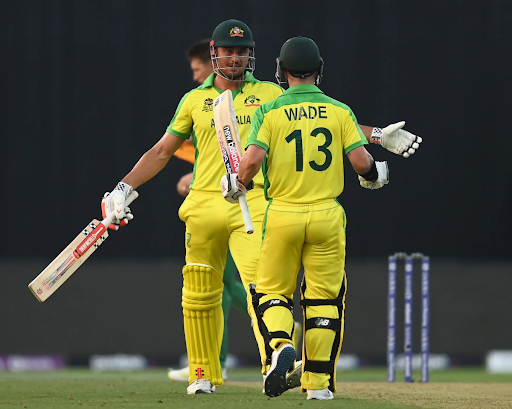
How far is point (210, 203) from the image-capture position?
431cm

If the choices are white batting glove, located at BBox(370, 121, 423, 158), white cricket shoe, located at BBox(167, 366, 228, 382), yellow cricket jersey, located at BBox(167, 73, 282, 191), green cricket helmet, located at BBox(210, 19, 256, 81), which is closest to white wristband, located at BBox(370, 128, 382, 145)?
white batting glove, located at BBox(370, 121, 423, 158)

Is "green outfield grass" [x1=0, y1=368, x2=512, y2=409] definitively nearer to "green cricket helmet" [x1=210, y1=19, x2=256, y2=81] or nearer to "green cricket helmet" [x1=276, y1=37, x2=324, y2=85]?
"green cricket helmet" [x1=276, y1=37, x2=324, y2=85]

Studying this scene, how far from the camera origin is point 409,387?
5.12m

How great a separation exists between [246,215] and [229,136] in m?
0.36

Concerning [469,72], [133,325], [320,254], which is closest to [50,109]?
[133,325]

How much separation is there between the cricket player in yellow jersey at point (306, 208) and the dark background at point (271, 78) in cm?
421

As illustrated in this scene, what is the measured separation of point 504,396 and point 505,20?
4.79 meters

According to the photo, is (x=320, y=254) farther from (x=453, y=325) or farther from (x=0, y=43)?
(x=0, y=43)

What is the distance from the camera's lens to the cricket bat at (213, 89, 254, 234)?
398 centimetres

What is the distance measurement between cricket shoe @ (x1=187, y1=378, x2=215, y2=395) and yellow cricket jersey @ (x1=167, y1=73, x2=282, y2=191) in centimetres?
87

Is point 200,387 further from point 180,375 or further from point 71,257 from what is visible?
point 180,375

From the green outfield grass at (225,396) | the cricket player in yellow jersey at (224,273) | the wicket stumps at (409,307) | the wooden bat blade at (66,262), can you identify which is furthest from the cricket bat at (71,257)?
the wicket stumps at (409,307)

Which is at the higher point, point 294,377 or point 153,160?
point 153,160

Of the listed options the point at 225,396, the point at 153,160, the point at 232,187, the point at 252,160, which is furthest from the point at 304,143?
the point at 225,396
